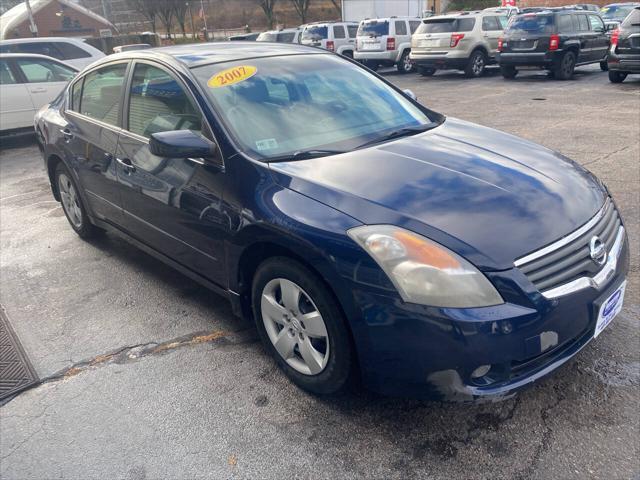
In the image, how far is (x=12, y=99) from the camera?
396 inches

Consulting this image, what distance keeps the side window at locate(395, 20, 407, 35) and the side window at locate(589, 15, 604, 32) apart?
6270mm

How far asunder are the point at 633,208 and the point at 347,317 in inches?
147

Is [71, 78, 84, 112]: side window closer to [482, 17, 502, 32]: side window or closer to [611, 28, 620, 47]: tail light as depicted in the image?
[611, 28, 620, 47]: tail light

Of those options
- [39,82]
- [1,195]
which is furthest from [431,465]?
[39,82]

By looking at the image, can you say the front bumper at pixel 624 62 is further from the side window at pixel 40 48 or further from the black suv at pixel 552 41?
the side window at pixel 40 48

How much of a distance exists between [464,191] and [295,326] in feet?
3.38

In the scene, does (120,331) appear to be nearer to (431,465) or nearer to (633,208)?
(431,465)

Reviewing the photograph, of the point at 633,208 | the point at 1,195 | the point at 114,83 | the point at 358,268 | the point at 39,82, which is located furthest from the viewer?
the point at 39,82

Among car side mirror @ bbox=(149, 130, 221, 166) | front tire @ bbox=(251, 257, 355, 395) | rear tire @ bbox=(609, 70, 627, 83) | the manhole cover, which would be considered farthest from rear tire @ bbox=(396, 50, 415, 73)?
front tire @ bbox=(251, 257, 355, 395)

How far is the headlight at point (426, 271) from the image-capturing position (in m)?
2.21

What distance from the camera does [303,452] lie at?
2.51m

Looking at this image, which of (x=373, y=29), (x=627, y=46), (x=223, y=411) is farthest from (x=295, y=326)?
(x=373, y=29)

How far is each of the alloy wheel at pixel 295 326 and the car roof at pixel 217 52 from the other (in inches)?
61.3

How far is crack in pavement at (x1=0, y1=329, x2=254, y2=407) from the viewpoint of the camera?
10.7 ft
